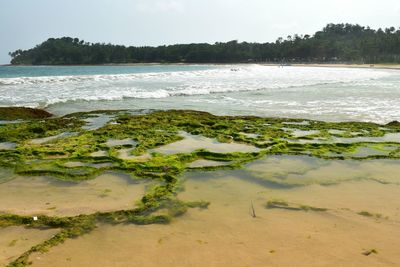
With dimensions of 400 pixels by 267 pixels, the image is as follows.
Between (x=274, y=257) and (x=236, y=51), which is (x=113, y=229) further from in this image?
(x=236, y=51)

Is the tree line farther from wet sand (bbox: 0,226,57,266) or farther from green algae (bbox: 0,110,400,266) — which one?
wet sand (bbox: 0,226,57,266)

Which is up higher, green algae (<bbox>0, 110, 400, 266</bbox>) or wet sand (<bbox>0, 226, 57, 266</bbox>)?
green algae (<bbox>0, 110, 400, 266</bbox>)

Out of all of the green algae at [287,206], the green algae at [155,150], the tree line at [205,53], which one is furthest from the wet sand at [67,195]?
the tree line at [205,53]

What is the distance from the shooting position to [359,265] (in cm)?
412

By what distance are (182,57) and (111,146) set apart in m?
159

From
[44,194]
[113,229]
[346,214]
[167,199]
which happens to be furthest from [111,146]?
[346,214]

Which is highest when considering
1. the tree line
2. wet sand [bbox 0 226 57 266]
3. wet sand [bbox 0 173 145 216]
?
the tree line

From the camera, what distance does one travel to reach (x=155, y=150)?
9344mm

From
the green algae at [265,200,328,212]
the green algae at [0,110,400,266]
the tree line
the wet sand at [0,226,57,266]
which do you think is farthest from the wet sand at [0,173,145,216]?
the tree line

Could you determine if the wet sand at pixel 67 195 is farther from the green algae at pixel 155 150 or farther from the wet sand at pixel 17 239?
the wet sand at pixel 17 239

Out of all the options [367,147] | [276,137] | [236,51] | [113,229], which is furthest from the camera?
[236,51]

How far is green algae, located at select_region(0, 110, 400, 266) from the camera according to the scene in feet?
17.7

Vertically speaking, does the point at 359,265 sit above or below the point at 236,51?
below

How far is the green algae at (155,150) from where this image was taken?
5402 millimetres
